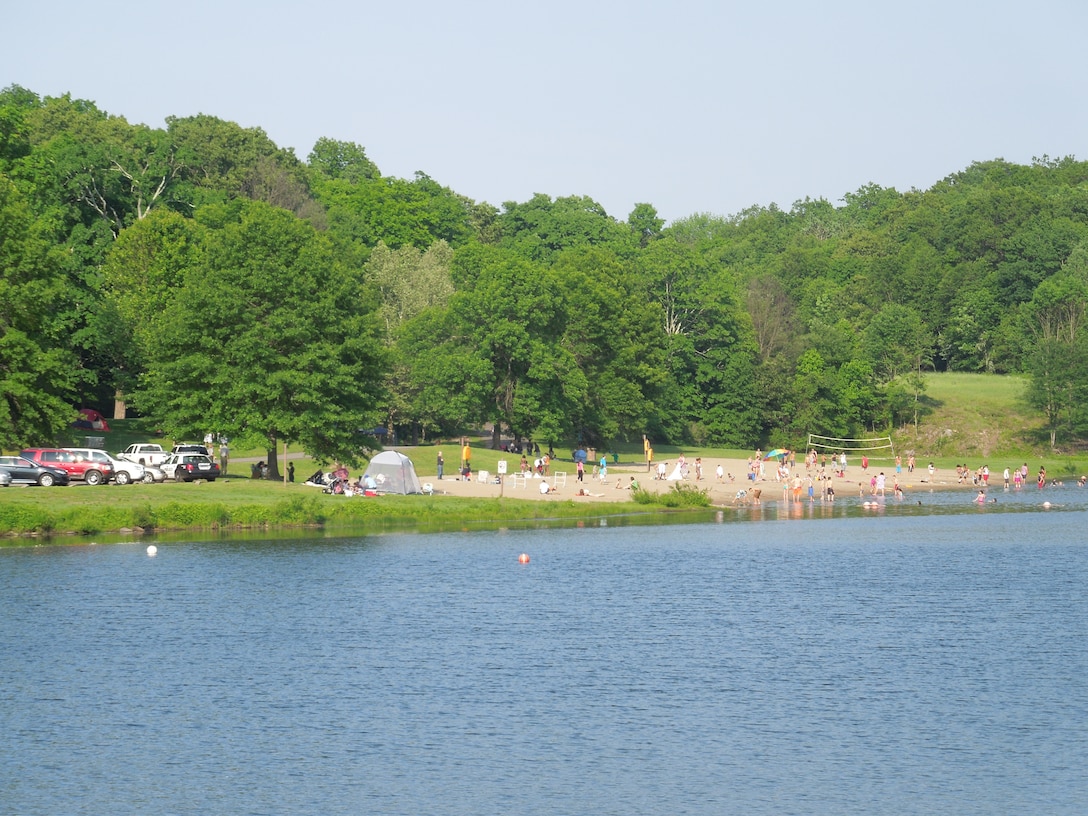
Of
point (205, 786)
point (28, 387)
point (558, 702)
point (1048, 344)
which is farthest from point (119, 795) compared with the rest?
point (1048, 344)

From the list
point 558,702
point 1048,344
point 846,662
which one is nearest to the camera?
point 558,702

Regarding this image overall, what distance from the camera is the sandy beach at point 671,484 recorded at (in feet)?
251

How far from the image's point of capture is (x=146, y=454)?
7512 cm

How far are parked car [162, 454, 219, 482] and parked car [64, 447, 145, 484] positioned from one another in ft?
5.74

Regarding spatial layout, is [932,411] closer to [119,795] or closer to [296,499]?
[296,499]

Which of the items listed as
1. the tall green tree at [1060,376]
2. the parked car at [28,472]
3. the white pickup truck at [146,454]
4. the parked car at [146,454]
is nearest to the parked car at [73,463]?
the parked car at [28,472]

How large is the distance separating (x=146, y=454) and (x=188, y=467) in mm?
6154

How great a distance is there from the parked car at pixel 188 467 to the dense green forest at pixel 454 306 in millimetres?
1847

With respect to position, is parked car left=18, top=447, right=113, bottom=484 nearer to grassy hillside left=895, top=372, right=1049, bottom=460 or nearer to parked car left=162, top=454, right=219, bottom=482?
parked car left=162, top=454, right=219, bottom=482

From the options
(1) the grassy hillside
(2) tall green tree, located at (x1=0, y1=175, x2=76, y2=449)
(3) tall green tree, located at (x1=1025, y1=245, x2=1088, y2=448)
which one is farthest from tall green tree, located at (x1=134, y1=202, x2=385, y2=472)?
(3) tall green tree, located at (x1=1025, y1=245, x2=1088, y2=448)

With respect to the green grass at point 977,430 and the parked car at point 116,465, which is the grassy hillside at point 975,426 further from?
the parked car at point 116,465

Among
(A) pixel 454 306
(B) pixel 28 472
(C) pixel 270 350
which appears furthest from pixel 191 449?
(A) pixel 454 306

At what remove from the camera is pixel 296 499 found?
210 ft

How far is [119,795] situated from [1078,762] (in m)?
19.0
